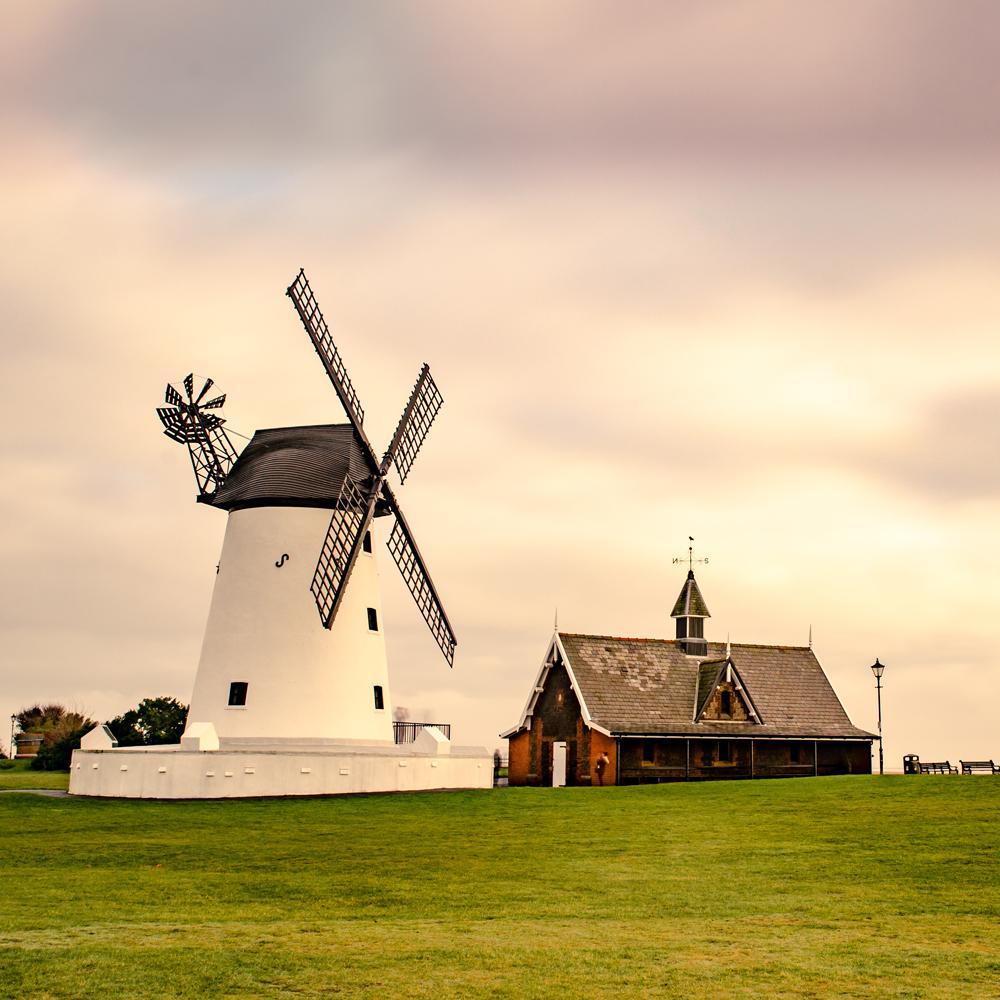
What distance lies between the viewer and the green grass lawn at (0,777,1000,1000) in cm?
1332

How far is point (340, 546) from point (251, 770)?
7859 millimetres

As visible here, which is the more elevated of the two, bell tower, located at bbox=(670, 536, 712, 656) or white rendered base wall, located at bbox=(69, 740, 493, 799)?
bell tower, located at bbox=(670, 536, 712, 656)

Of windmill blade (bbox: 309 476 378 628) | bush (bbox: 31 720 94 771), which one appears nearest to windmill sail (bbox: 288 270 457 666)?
windmill blade (bbox: 309 476 378 628)

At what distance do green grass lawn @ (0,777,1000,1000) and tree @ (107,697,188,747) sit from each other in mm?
21457

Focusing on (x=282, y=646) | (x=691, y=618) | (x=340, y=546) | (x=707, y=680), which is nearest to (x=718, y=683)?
(x=707, y=680)

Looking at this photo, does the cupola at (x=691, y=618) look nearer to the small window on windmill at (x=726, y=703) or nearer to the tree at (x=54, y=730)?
the small window on windmill at (x=726, y=703)

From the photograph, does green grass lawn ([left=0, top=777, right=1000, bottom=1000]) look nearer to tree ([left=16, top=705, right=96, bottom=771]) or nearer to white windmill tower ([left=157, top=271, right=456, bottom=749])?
white windmill tower ([left=157, top=271, right=456, bottom=749])

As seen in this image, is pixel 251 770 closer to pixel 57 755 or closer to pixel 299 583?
pixel 299 583

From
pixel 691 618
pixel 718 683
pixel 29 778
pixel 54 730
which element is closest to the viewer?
pixel 29 778

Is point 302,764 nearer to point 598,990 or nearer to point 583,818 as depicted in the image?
point 583,818

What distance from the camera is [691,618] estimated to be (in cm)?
5478

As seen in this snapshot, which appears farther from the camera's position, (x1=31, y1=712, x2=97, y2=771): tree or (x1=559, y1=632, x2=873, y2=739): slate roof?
(x1=31, y1=712, x2=97, y2=771): tree

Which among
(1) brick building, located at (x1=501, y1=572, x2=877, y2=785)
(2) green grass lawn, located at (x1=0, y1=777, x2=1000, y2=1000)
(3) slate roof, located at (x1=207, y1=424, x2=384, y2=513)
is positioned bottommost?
(2) green grass lawn, located at (x1=0, y1=777, x2=1000, y2=1000)

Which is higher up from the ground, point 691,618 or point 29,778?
point 691,618
